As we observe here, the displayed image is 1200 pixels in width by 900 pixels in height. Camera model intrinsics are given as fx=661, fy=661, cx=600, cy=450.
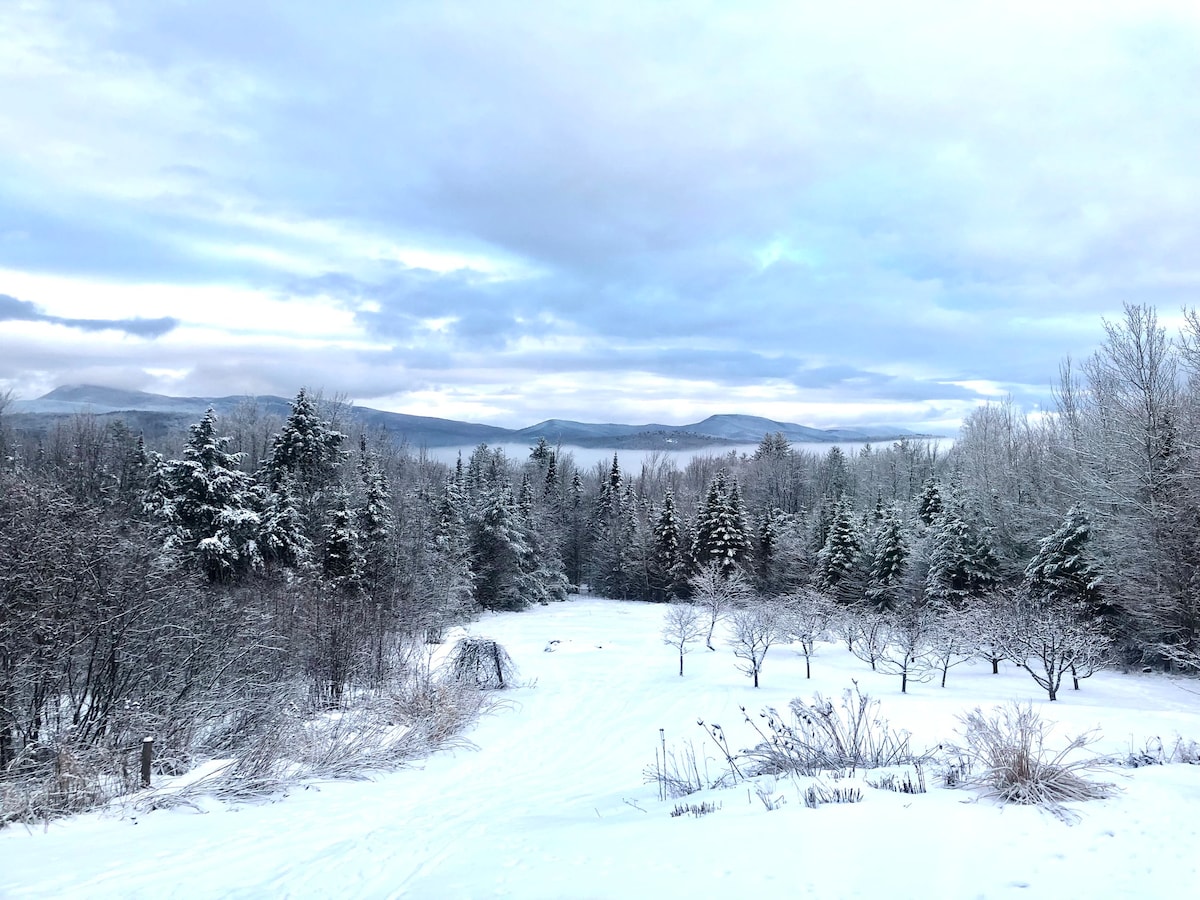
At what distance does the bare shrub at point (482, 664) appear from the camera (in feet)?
76.5

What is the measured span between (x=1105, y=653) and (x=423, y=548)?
33.8 metres

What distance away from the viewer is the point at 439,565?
136 ft

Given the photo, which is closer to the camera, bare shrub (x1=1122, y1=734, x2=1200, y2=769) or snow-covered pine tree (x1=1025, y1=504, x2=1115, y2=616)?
bare shrub (x1=1122, y1=734, x2=1200, y2=769)

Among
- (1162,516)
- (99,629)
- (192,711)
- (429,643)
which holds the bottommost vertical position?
(429,643)

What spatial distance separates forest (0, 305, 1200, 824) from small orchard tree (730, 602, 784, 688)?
0.46m

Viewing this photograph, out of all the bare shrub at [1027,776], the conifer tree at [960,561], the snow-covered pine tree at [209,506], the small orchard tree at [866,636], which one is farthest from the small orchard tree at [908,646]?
the snow-covered pine tree at [209,506]

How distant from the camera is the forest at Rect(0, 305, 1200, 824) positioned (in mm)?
12492

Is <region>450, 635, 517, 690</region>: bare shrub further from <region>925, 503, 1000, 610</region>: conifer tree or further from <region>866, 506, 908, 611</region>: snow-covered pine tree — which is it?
<region>866, 506, 908, 611</region>: snow-covered pine tree

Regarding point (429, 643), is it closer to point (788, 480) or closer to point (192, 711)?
point (192, 711)

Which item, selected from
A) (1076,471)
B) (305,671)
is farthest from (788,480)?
(305,671)

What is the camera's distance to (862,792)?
6.65 metres

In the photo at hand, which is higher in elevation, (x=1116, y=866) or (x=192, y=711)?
(x=1116, y=866)

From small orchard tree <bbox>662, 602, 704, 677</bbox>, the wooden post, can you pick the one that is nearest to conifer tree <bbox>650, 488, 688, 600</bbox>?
small orchard tree <bbox>662, 602, 704, 677</bbox>

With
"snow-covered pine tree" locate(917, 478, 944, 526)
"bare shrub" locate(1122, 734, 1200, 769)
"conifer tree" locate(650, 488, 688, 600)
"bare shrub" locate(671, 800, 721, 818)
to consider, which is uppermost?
"snow-covered pine tree" locate(917, 478, 944, 526)
